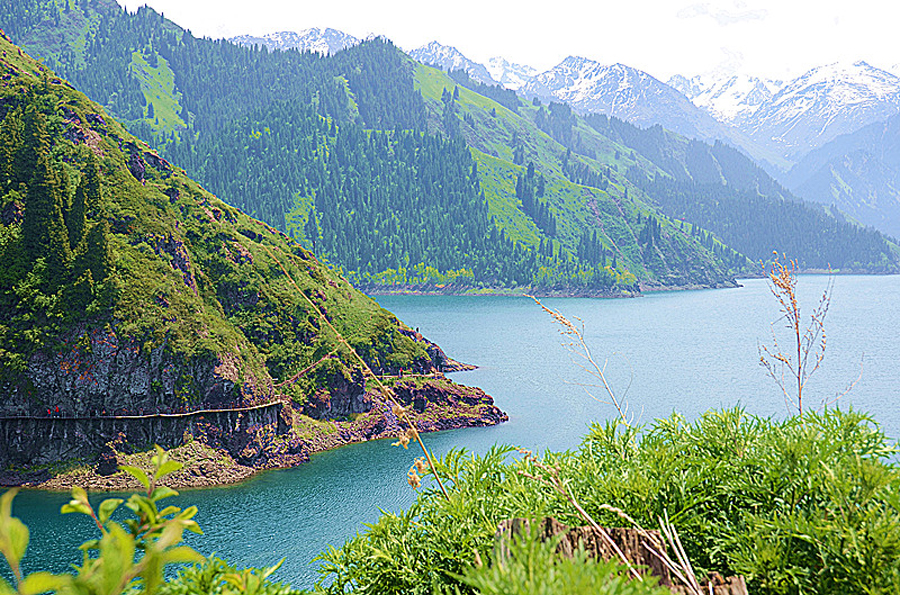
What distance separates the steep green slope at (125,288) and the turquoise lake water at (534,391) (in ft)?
22.5

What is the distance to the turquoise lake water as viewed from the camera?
33656 mm

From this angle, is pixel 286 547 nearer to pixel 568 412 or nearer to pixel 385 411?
Answer: pixel 385 411

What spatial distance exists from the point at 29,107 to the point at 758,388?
7334 cm

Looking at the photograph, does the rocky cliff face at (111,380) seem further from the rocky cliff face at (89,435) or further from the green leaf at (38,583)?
the green leaf at (38,583)

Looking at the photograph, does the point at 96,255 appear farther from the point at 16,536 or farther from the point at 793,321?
the point at 16,536

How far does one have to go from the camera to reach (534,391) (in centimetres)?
7062

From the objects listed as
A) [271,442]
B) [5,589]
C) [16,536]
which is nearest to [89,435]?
[271,442]

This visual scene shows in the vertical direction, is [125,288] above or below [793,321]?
above

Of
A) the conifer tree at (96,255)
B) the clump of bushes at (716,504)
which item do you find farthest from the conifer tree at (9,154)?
the clump of bushes at (716,504)

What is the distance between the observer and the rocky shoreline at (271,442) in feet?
124

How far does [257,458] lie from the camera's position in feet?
142

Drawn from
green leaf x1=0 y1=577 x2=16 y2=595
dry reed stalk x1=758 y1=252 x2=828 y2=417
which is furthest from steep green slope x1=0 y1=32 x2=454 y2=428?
green leaf x1=0 y1=577 x2=16 y2=595

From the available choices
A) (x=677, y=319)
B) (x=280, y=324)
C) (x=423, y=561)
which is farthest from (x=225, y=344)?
(x=677, y=319)

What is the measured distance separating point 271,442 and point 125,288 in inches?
564
